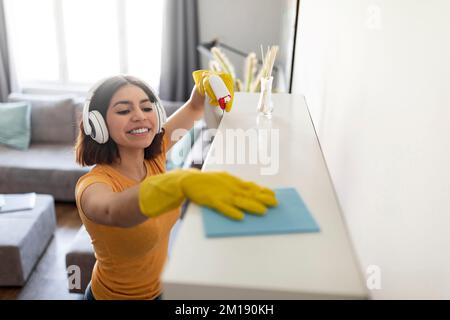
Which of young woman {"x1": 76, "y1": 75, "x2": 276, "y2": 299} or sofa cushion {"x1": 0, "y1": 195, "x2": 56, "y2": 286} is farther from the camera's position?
sofa cushion {"x1": 0, "y1": 195, "x2": 56, "y2": 286}

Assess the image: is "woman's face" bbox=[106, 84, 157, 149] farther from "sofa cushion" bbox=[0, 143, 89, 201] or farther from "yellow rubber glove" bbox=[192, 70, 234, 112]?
"sofa cushion" bbox=[0, 143, 89, 201]

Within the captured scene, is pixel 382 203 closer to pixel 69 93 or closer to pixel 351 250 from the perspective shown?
pixel 351 250

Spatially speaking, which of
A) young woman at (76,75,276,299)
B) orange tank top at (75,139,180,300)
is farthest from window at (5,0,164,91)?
orange tank top at (75,139,180,300)

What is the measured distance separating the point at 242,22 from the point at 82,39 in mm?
1686

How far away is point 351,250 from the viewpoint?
61 centimetres

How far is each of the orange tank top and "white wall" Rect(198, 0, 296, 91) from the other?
304 centimetres

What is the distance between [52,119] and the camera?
12.9 feet

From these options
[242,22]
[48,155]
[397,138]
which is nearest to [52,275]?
[48,155]

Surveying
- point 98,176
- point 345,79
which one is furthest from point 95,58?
point 345,79

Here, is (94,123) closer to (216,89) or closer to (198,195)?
(216,89)

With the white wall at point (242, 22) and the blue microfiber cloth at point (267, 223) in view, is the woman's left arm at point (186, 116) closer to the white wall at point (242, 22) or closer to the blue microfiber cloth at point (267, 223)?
the blue microfiber cloth at point (267, 223)

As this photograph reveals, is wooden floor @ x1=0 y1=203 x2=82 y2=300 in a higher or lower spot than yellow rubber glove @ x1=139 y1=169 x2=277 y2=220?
lower

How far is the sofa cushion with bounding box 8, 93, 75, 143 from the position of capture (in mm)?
3924
